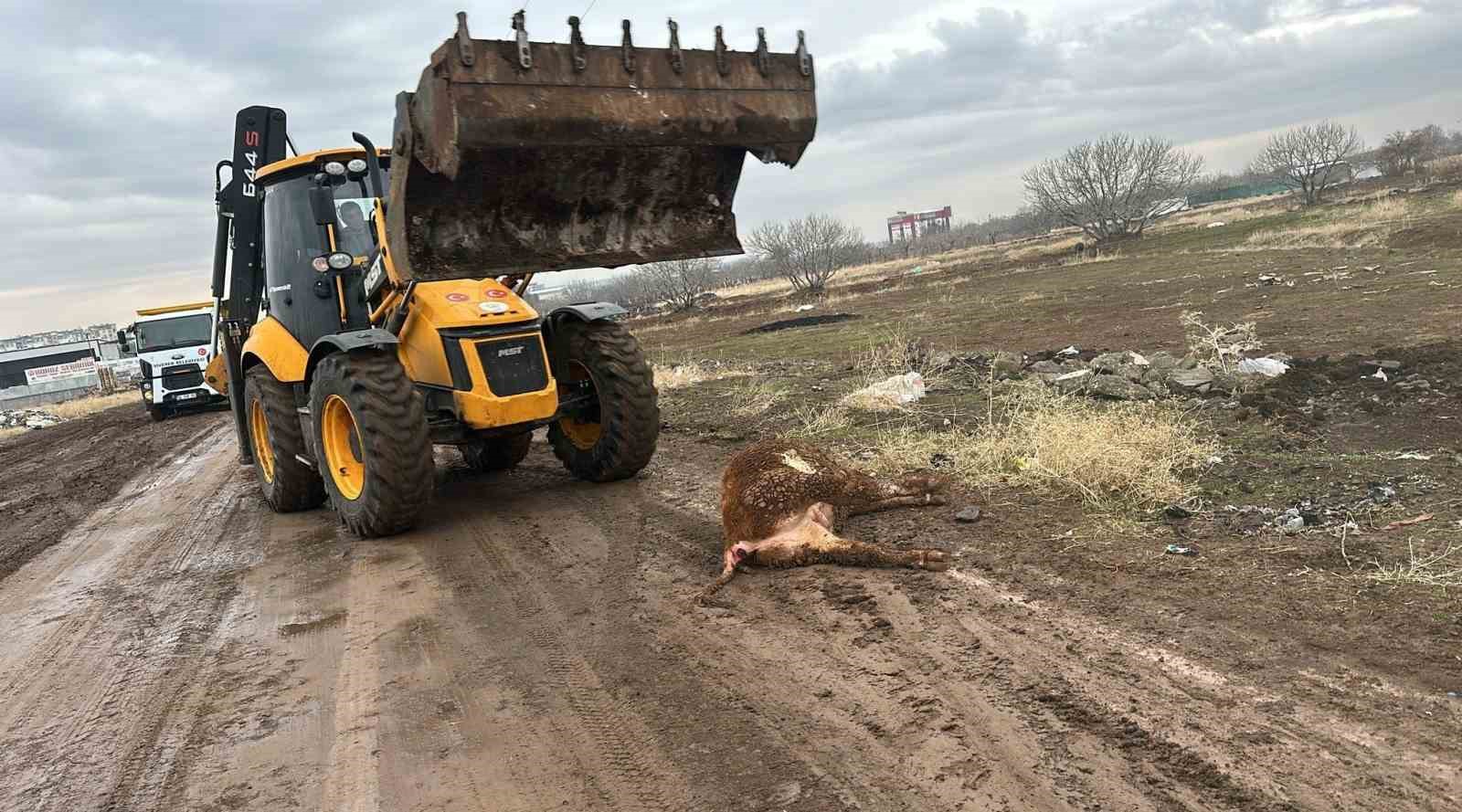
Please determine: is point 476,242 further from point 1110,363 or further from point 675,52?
point 1110,363

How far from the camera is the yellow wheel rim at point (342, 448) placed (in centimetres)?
679

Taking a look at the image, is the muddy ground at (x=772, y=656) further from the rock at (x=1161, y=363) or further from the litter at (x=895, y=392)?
the litter at (x=895, y=392)

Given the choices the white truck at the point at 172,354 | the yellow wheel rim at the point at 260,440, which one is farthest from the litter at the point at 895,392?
the white truck at the point at 172,354

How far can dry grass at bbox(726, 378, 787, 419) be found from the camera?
10.5 metres

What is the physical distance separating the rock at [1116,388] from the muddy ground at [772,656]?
92cm

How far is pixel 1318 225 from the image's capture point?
30547 millimetres

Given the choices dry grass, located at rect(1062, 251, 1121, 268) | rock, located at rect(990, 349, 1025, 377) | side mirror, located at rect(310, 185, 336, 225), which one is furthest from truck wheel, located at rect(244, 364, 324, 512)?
dry grass, located at rect(1062, 251, 1121, 268)

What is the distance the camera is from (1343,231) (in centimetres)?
2606

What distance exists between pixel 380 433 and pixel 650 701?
3.24 m

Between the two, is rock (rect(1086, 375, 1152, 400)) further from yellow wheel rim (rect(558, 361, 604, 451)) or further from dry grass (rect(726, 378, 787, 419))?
yellow wheel rim (rect(558, 361, 604, 451))

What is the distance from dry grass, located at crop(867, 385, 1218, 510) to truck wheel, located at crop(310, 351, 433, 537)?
329 cm

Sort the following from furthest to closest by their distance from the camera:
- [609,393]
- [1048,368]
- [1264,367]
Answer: [1048,368]
[1264,367]
[609,393]

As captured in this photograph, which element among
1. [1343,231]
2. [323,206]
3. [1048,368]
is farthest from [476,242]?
[1343,231]

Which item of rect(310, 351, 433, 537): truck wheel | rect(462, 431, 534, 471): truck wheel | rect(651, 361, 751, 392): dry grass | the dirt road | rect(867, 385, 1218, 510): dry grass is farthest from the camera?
rect(651, 361, 751, 392): dry grass
